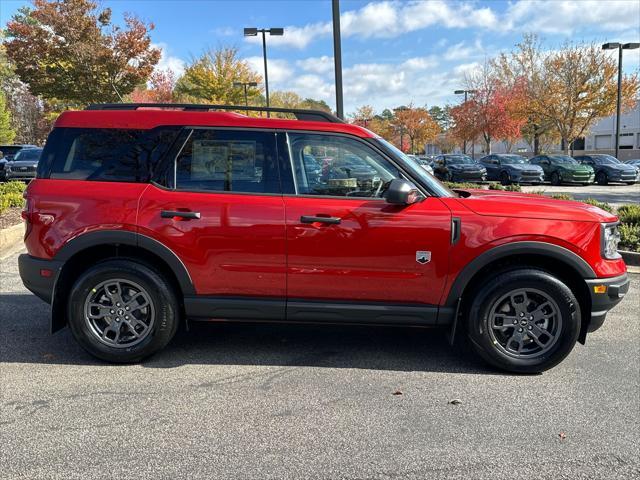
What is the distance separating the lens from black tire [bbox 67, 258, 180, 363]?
3762 mm

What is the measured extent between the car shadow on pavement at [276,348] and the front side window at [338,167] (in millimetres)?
1359

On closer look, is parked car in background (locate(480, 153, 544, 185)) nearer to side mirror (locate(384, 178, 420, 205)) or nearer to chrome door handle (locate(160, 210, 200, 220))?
side mirror (locate(384, 178, 420, 205))

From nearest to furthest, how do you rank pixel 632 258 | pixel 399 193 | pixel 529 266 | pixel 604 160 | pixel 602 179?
pixel 399 193
pixel 529 266
pixel 632 258
pixel 602 179
pixel 604 160

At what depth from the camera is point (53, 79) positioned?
21.7m

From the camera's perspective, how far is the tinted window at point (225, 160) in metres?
3.77

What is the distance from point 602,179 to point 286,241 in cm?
2412

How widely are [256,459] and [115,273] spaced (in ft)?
→ 6.14

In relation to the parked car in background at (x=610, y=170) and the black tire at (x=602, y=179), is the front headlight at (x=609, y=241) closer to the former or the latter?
the parked car in background at (x=610, y=170)

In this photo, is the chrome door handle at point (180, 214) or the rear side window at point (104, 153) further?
the rear side window at point (104, 153)

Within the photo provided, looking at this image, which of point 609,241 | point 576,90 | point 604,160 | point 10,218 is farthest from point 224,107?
point 576,90

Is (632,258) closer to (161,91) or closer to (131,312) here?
(131,312)

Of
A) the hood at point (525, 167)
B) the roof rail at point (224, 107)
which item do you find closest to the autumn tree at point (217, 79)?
the hood at point (525, 167)

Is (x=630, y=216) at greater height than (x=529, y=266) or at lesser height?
lesser

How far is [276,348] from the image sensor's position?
425 centimetres
